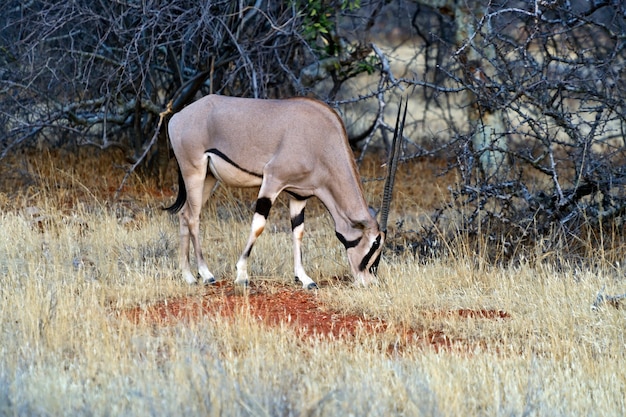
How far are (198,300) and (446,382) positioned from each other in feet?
9.17

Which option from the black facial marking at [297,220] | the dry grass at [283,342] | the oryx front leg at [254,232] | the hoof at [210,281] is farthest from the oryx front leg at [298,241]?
the hoof at [210,281]

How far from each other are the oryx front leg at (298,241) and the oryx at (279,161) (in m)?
0.01

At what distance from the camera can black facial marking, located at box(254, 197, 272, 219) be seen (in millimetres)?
8234

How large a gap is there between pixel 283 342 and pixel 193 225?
107 inches

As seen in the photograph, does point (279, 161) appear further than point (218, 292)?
Yes

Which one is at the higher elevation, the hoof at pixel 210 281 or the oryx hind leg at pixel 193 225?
the oryx hind leg at pixel 193 225

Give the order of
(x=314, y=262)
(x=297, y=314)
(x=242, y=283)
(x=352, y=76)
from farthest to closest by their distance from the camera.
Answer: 1. (x=352, y=76)
2. (x=314, y=262)
3. (x=242, y=283)
4. (x=297, y=314)

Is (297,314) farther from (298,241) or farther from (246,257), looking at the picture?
(298,241)

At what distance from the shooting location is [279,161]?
825 centimetres

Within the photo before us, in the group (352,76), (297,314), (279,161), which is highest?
(352,76)

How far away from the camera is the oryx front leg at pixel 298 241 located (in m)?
8.37

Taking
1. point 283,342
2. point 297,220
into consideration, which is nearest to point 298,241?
point 297,220

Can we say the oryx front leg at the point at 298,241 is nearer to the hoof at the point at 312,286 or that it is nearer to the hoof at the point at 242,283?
the hoof at the point at 312,286

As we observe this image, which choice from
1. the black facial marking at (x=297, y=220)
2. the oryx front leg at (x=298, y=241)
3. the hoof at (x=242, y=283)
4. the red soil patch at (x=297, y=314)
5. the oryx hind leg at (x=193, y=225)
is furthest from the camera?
the black facial marking at (x=297, y=220)
